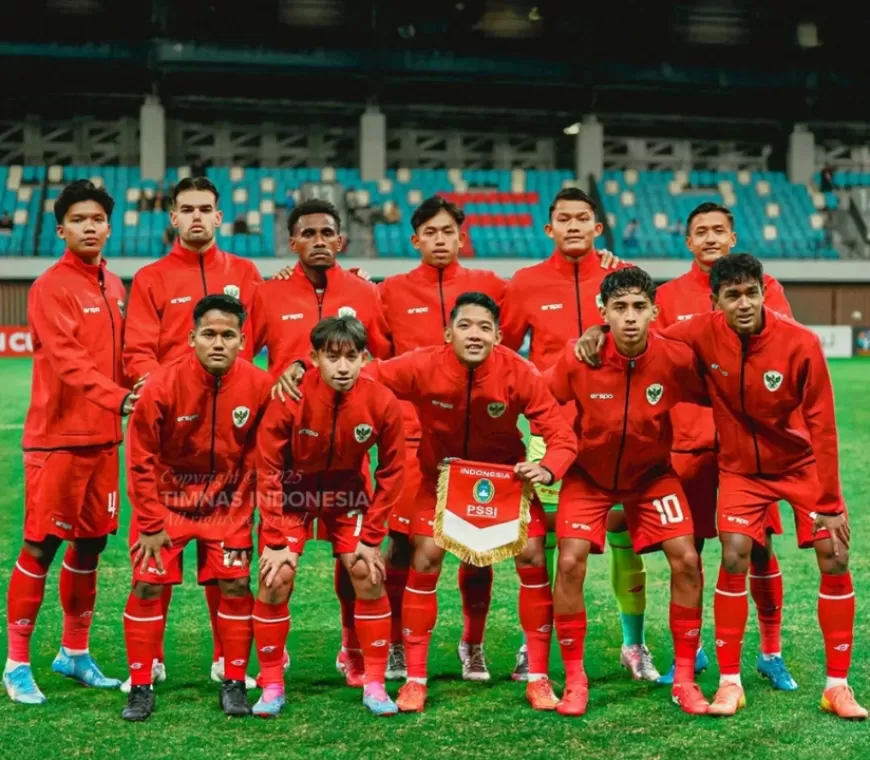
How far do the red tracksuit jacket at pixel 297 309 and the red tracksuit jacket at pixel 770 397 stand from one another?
1.60 metres

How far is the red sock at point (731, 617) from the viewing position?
4574 mm

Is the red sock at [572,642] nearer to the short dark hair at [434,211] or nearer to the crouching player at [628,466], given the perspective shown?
the crouching player at [628,466]

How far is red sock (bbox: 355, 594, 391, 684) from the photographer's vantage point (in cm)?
461

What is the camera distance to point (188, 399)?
182 inches

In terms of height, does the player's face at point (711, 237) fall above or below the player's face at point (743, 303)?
above

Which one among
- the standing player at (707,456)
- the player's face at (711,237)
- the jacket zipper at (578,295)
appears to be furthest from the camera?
the jacket zipper at (578,295)

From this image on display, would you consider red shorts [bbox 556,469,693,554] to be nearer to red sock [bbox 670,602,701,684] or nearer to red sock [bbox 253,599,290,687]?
red sock [bbox 670,602,701,684]

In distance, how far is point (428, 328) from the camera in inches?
217

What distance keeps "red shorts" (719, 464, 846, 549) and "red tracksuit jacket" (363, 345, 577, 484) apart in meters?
0.69

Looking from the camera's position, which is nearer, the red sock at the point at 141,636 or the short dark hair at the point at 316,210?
the red sock at the point at 141,636

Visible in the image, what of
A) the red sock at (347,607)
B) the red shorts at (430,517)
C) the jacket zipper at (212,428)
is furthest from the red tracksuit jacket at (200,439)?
the red shorts at (430,517)

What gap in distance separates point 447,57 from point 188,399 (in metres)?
22.7


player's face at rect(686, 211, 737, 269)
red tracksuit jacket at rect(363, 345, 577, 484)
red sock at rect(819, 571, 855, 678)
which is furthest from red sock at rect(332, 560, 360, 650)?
player's face at rect(686, 211, 737, 269)

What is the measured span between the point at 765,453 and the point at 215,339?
236 centimetres
